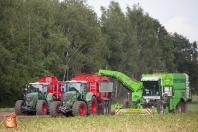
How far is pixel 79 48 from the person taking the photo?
61500 millimetres

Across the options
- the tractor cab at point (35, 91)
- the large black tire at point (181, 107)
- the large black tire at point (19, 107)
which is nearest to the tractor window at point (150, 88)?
the large black tire at point (181, 107)

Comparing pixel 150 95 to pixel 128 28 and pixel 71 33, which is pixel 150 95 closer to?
pixel 71 33

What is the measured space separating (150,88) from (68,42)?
83.0 feet

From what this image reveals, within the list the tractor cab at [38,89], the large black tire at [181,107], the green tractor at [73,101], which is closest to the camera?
the green tractor at [73,101]

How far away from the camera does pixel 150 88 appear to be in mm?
32594

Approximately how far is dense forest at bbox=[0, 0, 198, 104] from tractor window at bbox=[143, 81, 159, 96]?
1689 cm

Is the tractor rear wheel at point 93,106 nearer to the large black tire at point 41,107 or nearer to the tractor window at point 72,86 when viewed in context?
the tractor window at point 72,86

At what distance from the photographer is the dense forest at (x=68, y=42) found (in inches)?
1919

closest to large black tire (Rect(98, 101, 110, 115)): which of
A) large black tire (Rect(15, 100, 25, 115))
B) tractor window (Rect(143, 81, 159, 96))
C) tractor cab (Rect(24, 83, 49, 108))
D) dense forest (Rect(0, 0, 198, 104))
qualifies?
tractor window (Rect(143, 81, 159, 96))

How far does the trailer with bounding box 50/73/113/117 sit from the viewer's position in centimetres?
2823

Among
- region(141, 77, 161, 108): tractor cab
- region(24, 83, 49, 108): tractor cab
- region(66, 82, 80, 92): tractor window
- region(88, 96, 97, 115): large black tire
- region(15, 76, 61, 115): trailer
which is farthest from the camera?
region(141, 77, 161, 108): tractor cab

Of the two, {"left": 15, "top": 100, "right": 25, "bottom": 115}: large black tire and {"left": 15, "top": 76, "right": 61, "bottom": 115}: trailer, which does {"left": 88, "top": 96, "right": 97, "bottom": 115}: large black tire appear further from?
{"left": 15, "top": 100, "right": 25, "bottom": 115}: large black tire

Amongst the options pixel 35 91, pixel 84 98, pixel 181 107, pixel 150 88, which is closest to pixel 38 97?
pixel 35 91

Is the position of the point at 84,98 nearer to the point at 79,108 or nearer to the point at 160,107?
the point at 79,108
